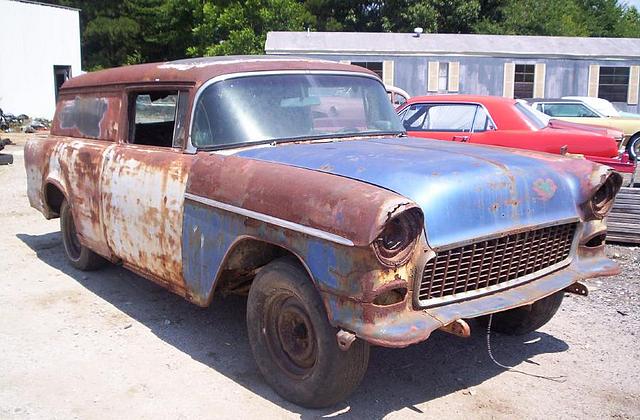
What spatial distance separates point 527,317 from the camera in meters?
4.38

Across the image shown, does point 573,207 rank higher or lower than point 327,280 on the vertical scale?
higher

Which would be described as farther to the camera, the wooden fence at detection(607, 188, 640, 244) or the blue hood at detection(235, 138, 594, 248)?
the wooden fence at detection(607, 188, 640, 244)

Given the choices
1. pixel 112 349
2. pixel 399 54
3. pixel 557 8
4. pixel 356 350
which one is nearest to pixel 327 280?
pixel 356 350

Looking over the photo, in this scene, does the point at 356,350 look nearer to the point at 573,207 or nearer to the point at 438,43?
the point at 573,207

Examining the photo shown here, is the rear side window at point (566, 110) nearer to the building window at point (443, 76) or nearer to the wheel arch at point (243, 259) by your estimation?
the building window at point (443, 76)

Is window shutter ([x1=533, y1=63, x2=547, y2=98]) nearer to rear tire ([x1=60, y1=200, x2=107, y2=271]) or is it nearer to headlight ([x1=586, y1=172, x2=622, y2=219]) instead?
rear tire ([x1=60, y1=200, x2=107, y2=271])

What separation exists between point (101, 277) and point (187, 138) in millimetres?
2255

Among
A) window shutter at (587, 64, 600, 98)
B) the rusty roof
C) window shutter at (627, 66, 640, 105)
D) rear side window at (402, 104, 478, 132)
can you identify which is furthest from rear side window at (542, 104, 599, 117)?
the rusty roof

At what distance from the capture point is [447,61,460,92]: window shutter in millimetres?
21844

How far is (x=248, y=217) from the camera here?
3535mm

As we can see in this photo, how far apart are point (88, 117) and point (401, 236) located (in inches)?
139

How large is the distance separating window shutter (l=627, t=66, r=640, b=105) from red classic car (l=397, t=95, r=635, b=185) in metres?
14.8

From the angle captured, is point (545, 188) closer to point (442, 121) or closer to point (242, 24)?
point (442, 121)

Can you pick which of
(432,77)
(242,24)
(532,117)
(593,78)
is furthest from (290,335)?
(242,24)
